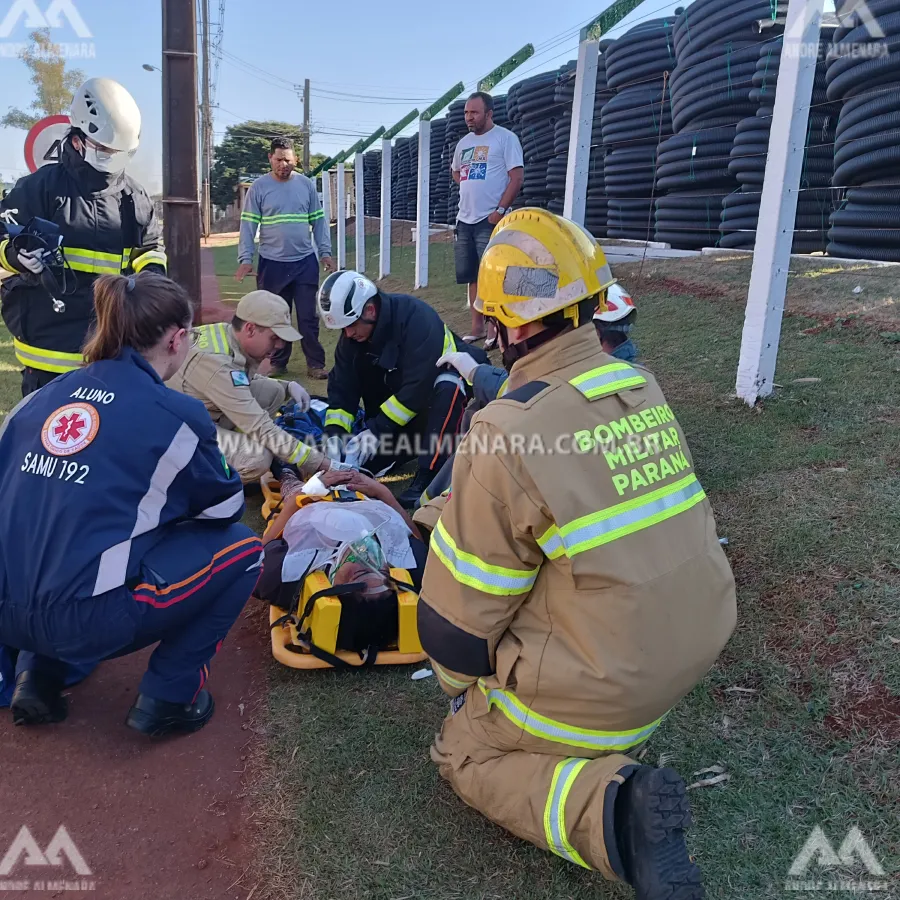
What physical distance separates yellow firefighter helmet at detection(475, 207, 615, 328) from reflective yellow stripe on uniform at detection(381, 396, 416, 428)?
8.06 ft

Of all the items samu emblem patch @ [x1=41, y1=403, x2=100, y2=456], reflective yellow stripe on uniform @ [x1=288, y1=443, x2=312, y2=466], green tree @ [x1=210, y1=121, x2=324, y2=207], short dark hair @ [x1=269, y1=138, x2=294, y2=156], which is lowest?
reflective yellow stripe on uniform @ [x1=288, y1=443, x2=312, y2=466]

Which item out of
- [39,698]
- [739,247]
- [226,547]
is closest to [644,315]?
[739,247]

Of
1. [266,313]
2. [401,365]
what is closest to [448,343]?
[401,365]

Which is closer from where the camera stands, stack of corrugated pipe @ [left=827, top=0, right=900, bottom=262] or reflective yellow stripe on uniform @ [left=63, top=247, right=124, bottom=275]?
reflective yellow stripe on uniform @ [left=63, top=247, right=124, bottom=275]

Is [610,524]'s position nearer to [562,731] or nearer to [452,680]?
[562,731]

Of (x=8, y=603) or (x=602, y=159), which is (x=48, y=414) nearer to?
(x=8, y=603)

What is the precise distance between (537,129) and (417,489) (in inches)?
312

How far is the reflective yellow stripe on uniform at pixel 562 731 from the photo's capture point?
188cm

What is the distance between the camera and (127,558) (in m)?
2.22

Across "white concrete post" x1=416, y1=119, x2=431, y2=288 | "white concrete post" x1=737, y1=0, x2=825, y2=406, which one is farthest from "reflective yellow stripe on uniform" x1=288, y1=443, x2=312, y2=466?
"white concrete post" x1=416, y1=119, x2=431, y2=288

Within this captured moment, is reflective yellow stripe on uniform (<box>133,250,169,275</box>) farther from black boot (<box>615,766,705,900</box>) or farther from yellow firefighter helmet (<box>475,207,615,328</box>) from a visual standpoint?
black boot (<box>615,766,705,900</box>)

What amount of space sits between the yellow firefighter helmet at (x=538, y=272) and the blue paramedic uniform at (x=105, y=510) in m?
0.99

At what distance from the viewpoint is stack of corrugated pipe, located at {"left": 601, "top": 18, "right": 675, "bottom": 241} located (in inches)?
338

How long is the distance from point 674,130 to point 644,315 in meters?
2.77
